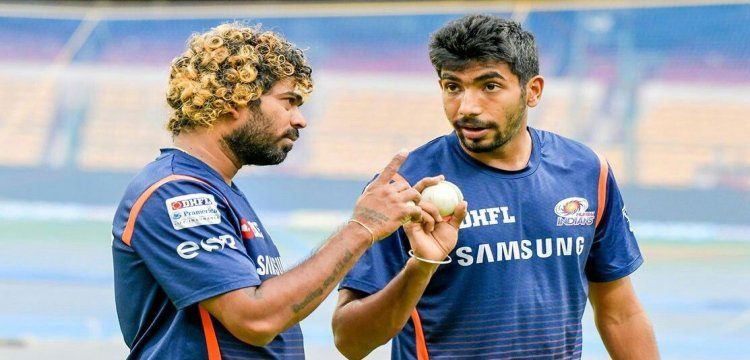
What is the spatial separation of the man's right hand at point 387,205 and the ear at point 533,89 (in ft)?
2.22

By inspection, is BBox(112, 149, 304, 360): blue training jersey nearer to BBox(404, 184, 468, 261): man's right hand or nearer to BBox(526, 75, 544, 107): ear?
BBox(404, 184, 468, 261): man's right hand

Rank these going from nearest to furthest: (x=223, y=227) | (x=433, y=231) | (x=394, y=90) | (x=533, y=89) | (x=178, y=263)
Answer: (x=178, y=263), (x=223, y=227), (x=433, y=231), (x=533, y=89), (x=394, y=90)

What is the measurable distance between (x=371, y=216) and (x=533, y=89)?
960 mm

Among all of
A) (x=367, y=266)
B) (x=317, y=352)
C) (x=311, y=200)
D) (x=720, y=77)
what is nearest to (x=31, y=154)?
(x=311, y=200)

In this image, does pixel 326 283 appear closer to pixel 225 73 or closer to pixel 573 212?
pixel 225 73

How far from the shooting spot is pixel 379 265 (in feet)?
12.8

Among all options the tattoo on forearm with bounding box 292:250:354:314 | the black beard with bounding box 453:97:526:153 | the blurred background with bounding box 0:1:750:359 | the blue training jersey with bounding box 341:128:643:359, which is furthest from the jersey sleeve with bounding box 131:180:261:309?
the blurred background with bounding box 0:1:750:359

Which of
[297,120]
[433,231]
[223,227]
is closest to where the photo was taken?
[223,227]

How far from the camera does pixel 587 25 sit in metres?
15.3

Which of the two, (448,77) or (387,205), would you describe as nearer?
(387,205)

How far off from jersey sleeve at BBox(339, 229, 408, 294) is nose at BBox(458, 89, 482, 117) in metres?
0.48

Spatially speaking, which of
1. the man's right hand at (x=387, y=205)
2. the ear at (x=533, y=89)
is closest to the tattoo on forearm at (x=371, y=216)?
the man's right hand at (x=387, y=205)

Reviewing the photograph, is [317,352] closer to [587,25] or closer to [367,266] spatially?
[367,266]

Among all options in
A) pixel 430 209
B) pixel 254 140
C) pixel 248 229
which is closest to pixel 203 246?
pixel 248 229
